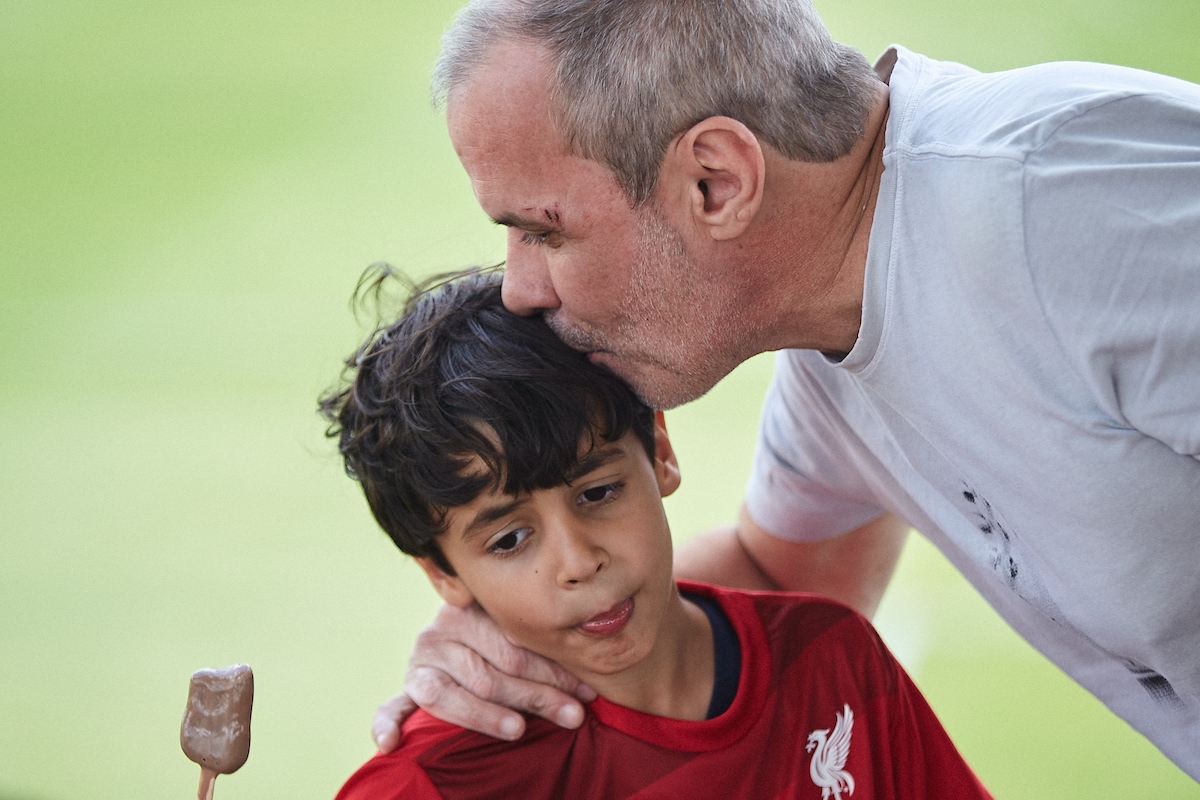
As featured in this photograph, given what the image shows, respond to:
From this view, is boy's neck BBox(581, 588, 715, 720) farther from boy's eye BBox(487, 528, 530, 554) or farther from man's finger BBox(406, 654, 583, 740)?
boy's eye BBox(487, 528, 530, 554)

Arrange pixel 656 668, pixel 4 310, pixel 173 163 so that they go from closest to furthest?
pixel 656 668, pixel 4 310, pixel 173 163

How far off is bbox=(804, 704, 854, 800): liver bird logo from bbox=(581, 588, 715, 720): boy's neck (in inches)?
5.7

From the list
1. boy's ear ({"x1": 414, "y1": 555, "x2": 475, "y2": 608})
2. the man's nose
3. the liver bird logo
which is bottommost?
the liver bird logo

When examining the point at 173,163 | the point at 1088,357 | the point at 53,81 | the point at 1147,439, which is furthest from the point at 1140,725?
the point at 53,81

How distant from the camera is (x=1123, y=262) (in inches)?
50.4

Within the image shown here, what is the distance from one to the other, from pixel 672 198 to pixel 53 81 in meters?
4.94

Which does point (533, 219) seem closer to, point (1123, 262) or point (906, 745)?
point (1123, 262)

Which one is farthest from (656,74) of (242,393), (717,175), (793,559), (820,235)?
(242,393)

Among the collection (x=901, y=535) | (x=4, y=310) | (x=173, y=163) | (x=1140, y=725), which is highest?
(x=173, y=163)

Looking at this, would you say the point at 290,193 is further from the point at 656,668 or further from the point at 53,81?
the point at 656,668

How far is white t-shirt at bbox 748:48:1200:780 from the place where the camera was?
1286 mm

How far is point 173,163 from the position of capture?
17.9 feet

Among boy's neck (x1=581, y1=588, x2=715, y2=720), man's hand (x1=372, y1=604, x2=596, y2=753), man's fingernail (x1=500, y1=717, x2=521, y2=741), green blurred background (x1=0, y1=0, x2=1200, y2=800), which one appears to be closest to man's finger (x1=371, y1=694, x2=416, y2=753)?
man's hand (x1=372, y1=604, x2=596, y2=753)

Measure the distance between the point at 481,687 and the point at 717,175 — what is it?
0.67 meters
